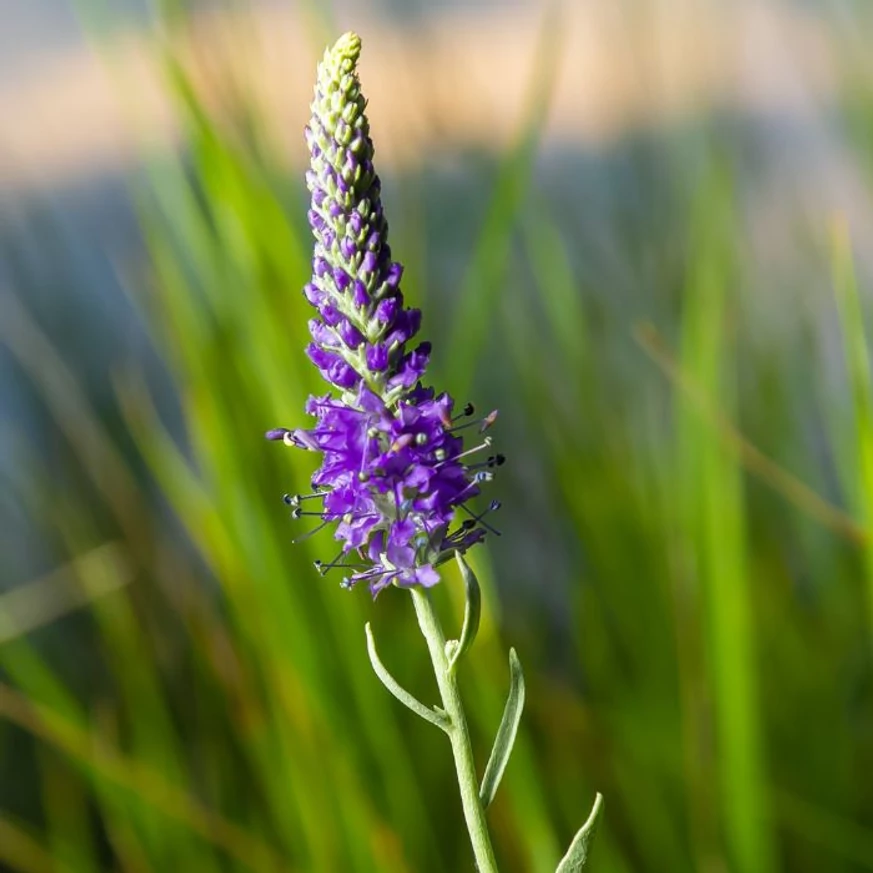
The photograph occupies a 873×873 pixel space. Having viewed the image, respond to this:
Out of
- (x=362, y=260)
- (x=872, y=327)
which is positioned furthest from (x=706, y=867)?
(x=872, y=327)

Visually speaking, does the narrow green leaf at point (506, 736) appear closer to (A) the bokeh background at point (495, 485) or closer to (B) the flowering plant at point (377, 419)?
(B) the flowering plant at point (377, 419)

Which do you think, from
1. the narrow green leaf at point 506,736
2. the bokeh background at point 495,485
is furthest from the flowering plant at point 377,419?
the bokeh background at point 495,485

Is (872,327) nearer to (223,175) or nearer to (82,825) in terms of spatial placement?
(223,175)

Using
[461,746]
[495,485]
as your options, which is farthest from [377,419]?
[495,485]

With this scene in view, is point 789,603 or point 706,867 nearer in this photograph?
point 706,867

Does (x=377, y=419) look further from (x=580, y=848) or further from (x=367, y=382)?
(x=580, y=848)

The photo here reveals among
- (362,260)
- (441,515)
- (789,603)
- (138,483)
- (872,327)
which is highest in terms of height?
(362,260)
